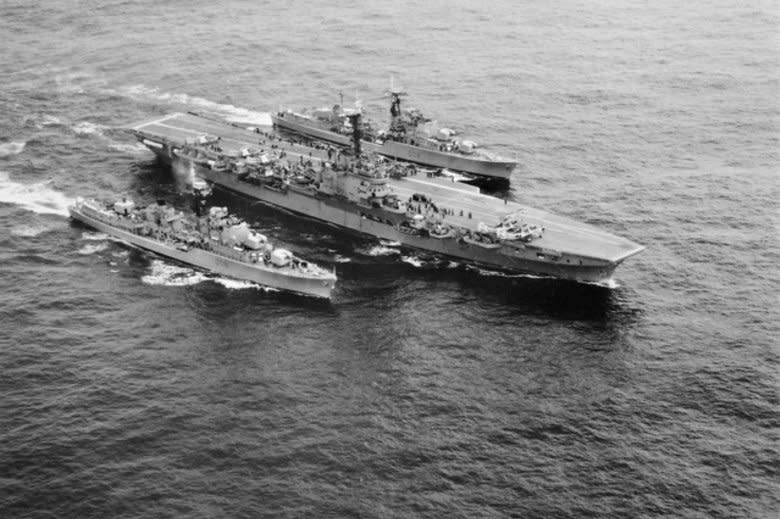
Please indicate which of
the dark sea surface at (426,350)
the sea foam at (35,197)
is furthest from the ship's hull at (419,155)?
the sea foam at (35,197)

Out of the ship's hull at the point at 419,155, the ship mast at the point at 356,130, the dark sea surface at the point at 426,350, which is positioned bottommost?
the dark sea surface at the point at 426,350

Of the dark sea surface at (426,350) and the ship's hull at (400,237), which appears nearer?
the dark sea surface at (426,350)

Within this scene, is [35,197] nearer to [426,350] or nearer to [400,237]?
[400,237]

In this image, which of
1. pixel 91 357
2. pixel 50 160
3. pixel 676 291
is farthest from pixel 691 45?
pixel 91 357

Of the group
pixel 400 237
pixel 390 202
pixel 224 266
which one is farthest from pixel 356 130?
pixel 224 266

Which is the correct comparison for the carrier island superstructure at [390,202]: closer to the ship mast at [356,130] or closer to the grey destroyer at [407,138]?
the ship mast at [356,130]

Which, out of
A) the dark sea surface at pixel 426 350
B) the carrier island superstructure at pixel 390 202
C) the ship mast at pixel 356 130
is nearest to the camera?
the dark sea surface at pixel 426 350

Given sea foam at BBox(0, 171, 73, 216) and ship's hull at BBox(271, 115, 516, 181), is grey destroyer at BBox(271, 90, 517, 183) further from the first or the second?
sea foam at BBox(0, 171, 73, 216)

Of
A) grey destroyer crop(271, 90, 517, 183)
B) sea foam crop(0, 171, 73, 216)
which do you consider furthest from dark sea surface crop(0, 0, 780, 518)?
grey destroyer crop(271, 90, 517, 183)
